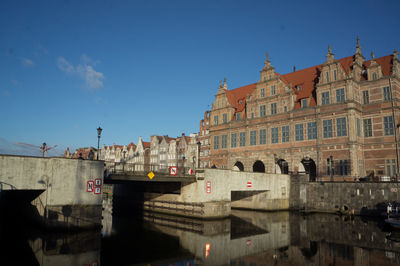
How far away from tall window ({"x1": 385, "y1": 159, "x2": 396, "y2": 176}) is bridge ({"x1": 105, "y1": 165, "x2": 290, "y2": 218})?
11.8m

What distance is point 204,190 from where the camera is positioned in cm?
3284

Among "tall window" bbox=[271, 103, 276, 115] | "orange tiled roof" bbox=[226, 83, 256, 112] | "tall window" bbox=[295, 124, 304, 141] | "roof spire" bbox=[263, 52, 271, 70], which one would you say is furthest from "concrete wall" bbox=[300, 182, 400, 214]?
"orange tiled roof" bbox=[226, 83, 256, 112]

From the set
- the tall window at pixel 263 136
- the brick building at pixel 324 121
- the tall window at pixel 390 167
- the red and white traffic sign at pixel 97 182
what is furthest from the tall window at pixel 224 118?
the red and white traffic sign at pixel 97 182

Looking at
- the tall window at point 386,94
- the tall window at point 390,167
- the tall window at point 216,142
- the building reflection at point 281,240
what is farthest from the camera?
the tall window at point 216,142

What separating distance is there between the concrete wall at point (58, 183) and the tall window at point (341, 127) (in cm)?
2990

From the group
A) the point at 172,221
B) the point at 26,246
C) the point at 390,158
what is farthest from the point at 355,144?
the point at 26,246

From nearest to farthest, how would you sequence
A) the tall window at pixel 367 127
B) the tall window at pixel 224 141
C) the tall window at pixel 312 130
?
1. the tall window at pixel 367 127
2. the tall window at pixel 312 130
3. the tall window at pixel 224 141

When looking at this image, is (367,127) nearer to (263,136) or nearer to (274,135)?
(274,135)

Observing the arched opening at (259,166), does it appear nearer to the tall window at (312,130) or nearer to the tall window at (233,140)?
the tall window at (233,140)

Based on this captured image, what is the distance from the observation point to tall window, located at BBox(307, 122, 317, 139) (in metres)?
42.5

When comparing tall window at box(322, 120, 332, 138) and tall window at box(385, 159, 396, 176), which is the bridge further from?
tall window at box(385, 159, 396, 176)

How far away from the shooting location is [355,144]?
126 ft

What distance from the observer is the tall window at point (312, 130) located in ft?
139

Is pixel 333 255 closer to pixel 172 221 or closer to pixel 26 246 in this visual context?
pixel 172 221
